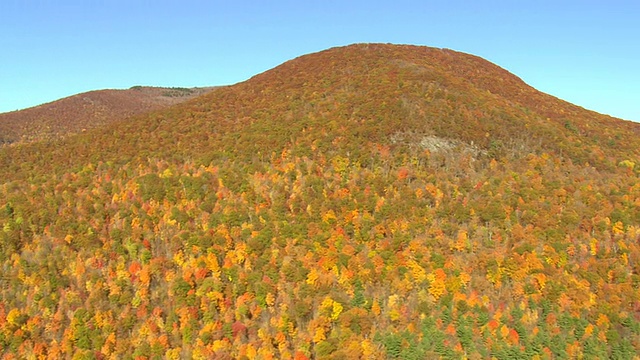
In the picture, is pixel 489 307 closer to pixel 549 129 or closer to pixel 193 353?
pixel 193 353

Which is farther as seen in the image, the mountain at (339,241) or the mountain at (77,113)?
the mountain at (77,113)

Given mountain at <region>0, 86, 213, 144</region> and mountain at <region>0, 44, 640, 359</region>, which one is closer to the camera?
mountain at <region>0, 44, 640, 359</region>

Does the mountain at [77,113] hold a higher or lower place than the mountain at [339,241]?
higher

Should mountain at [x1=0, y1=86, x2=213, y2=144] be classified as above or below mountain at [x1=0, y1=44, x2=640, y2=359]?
above

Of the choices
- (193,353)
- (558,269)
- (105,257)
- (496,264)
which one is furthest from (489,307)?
(105,257)
